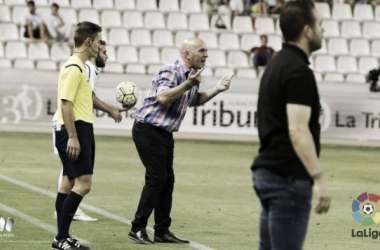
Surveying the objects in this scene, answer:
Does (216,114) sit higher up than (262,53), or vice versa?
(262,53)

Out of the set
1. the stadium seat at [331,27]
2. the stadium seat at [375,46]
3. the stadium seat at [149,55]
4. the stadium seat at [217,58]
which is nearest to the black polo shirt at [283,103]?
the stadium seat at [149,55]

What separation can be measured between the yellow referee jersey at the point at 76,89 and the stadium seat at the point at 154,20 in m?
21.4

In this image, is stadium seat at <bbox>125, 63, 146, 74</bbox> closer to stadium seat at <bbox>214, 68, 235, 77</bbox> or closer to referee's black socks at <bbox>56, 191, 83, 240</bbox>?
stadium seat at <bbox>214, 68, 235, 77</bbox>

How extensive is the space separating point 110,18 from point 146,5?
131 centimetres

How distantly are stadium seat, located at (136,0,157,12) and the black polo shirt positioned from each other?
1010 inches

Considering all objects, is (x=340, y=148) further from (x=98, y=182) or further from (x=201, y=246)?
(x=201, y=246)

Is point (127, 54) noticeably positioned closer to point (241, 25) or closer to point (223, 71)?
point (223, 71)

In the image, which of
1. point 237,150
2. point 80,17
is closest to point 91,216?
point 237,150

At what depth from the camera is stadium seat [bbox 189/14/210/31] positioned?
103 feet

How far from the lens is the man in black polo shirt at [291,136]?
615 centimetres

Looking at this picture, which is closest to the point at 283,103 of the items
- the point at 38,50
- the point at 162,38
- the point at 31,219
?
the point at 31,219

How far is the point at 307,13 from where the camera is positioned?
629 cm

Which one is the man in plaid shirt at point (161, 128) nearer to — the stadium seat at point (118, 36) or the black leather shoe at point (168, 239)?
the black leather shoe at point (168, 239)

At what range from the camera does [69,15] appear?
1209 inches
